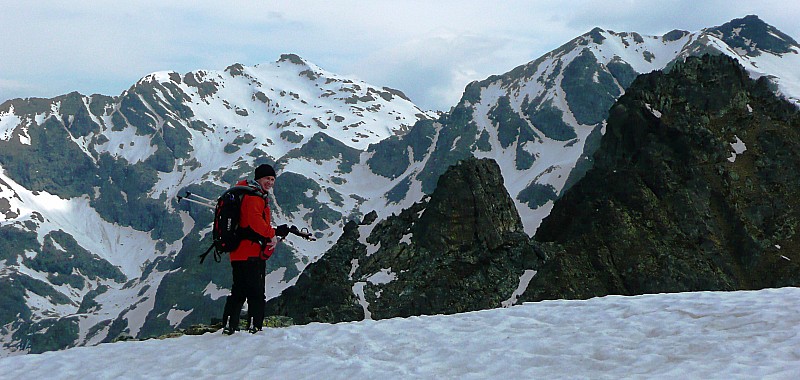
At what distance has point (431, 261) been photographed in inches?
3344

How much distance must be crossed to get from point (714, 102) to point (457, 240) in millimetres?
42852

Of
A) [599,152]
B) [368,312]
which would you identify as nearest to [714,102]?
[599,152]

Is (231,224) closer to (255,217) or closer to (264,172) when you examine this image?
(255,217)

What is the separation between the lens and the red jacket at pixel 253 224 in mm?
13055

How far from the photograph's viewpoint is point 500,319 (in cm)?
1427

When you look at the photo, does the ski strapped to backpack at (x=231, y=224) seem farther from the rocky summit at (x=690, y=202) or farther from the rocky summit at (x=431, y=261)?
the rocky summit at (x=690, y=202)

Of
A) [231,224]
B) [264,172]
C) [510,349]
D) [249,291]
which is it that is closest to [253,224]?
[231,224]

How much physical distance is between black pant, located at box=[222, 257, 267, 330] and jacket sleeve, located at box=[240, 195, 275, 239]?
2.38 ft

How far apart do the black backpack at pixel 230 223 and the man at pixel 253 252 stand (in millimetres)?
69

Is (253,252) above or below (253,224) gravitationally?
below

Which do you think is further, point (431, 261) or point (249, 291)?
point (431, 261)

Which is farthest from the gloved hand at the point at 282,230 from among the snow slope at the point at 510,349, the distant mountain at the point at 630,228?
the distant mountain at the point at 630,228

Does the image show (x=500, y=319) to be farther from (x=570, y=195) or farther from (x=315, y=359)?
(x=570, y=195)

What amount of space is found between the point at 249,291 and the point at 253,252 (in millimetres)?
894
